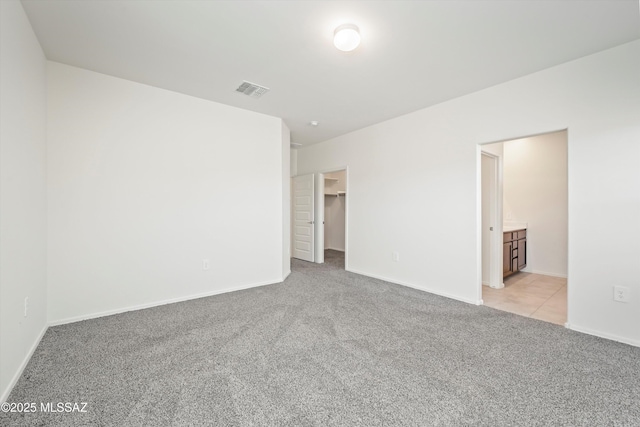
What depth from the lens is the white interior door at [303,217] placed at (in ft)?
18.2

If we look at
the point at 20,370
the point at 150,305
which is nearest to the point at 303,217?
the point at 150,305

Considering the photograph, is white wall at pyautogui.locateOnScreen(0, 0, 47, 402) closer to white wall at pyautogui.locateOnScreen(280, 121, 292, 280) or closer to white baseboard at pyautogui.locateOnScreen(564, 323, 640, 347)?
white wall at pyautogui.locateOnScreen(280, 121, 292, 280)

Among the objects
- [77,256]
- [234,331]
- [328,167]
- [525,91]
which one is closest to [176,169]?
[77,256]

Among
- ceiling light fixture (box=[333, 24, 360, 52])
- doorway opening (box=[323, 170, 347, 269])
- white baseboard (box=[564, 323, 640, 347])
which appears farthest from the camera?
doorway opening (box=[323, 170, 347, 269])

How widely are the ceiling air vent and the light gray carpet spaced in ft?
8.56

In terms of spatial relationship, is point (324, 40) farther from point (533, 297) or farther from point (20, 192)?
point (533, 297)

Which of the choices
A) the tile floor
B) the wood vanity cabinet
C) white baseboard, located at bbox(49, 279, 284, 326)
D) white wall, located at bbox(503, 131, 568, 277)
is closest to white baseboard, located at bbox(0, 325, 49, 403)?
white baseboard, located at bbox(49, 279, 284, 326)

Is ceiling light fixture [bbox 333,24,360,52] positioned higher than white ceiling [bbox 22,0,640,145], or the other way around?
white ceiling [bbox 22,0,640,145]

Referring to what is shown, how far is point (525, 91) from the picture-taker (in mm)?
2748

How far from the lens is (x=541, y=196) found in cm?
460

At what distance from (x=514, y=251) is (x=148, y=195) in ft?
18.2

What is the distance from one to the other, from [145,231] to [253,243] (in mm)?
1373

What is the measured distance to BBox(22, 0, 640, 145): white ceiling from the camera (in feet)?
6.07

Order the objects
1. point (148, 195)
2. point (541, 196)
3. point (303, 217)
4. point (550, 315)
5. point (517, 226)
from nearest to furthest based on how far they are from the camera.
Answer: point (550, 315)
point (148, 195)
point (541, 196)
point (517, 226)
point (303, 217)
